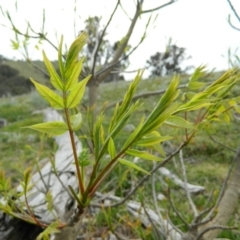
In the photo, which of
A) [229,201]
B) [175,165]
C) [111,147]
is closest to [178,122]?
[111,147]

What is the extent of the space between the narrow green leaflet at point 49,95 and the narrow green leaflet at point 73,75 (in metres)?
0.02

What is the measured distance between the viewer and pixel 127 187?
3.43m

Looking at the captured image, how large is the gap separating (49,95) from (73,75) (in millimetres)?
52

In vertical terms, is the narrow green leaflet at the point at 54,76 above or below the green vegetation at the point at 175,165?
above

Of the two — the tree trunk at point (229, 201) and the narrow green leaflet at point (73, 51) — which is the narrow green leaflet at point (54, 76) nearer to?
the narrow green leaflet at point (73, 51)

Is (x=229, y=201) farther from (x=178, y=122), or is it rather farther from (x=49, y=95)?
(x=49, y=95)

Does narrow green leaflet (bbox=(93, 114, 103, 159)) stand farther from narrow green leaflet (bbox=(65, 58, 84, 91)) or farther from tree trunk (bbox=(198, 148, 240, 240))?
tree trunk (bbox=(198, 148, 240, 240))

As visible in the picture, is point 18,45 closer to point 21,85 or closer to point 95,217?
point 95,217

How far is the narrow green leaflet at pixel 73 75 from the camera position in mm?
459

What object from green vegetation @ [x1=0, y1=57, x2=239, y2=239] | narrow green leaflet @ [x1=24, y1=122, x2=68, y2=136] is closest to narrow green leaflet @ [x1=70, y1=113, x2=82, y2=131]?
narrow green leaflet @ [x1=24, y1=122, x2=68, y2=136]

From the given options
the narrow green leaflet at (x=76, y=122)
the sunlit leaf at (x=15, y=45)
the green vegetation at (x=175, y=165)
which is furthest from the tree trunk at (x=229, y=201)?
the sunlit leaf at (x=15, y=45)

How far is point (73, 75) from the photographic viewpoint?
467 mm

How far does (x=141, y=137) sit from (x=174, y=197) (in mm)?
2758

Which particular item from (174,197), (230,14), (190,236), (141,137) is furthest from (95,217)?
(141,137)
